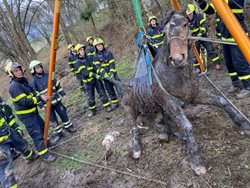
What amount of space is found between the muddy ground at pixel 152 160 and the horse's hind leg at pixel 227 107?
0.16 metres

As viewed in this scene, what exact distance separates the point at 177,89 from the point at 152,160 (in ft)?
4.22

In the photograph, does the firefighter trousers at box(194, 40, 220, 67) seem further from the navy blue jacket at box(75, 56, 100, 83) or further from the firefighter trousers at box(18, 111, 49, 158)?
the firefighter trousers at box(18, 111, 49, 158)

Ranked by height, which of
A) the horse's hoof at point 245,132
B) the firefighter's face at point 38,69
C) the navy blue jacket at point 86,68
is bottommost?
the horse's hoof at point 245,132

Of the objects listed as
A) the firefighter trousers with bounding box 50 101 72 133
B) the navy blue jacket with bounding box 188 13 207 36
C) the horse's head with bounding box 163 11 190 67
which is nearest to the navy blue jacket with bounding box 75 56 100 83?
the firefighter trousers with bounding box 50 101 72 133

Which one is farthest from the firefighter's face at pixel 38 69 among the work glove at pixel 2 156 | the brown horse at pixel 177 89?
the brown horse at pixel 177 89

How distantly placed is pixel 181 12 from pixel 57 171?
404cm

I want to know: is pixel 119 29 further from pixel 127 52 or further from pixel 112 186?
pixel 112 186

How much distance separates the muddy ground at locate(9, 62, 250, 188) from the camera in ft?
11.2

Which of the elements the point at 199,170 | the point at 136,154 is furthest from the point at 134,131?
the point at 199,170

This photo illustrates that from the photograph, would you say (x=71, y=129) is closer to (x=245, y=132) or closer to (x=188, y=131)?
(x=188, y=131)

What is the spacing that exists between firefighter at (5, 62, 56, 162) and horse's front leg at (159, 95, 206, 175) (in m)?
2.99

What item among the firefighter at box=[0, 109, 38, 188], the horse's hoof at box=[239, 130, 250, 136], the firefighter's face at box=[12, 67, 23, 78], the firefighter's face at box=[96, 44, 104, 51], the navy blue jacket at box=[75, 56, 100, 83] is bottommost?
the horse's hoof at box=[239, 130, 250, 136]

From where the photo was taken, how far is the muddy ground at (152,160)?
3424mm

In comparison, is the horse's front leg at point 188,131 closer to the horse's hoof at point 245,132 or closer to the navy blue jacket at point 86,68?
the horse's hoof at point 245,132
